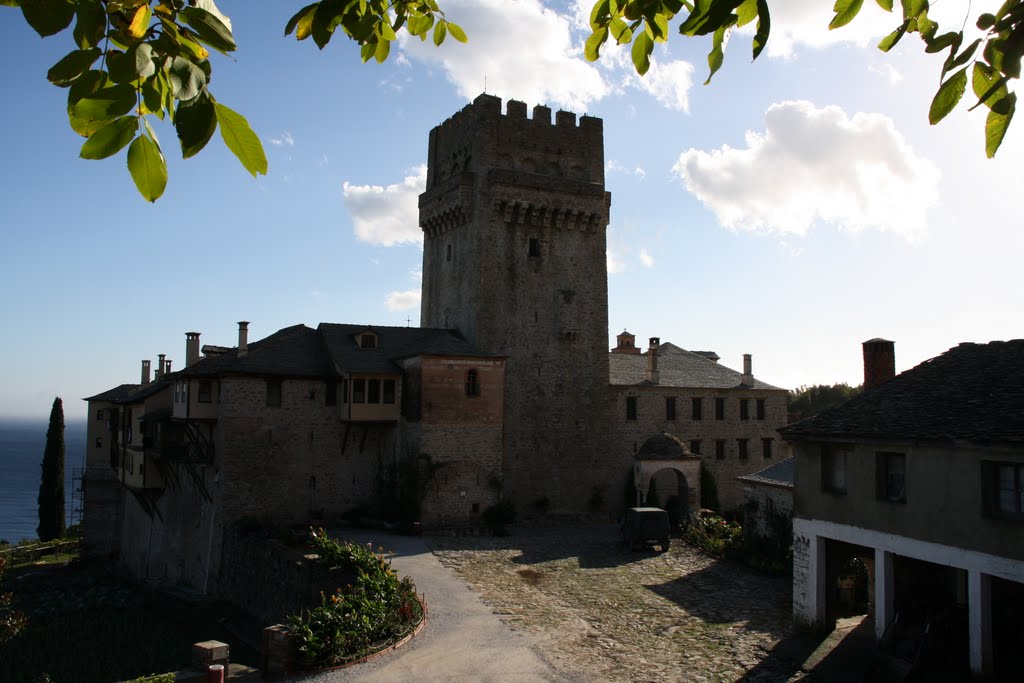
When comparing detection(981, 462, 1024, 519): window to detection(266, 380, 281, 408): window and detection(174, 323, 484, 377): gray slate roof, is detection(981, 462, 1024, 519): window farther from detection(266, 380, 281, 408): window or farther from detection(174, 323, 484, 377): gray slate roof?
detection(266, 380, 281, 408): window

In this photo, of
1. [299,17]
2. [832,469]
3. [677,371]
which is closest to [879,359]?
[832,469]

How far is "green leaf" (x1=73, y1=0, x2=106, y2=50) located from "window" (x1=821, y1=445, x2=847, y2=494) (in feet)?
61.5

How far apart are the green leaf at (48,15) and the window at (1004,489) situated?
16.4m

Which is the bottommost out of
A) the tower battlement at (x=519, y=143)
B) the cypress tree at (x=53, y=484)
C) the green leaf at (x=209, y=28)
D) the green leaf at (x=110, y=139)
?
the cypress tree at (x=53, y=484)

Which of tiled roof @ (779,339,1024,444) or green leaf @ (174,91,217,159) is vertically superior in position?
green leaf @ (174,91,217,159)

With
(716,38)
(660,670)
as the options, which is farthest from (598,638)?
(716,38)

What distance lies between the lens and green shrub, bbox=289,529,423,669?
53.6ft

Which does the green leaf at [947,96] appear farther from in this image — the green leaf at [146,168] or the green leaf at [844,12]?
the green leaf at [146,168]

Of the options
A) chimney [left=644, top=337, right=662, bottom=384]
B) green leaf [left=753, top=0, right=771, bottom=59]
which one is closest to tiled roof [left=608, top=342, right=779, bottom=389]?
chimney [left=644, top=337, right=662, bottom=384]

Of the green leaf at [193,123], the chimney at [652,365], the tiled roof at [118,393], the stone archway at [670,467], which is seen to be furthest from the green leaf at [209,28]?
the tiled roof at [118,393]

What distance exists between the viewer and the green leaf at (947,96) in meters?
4.01

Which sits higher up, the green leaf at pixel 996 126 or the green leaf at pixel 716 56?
the green leaf at pixel 716 56

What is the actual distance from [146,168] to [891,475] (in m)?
18.0

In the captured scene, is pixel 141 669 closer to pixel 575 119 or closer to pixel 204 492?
pixel 204 492
